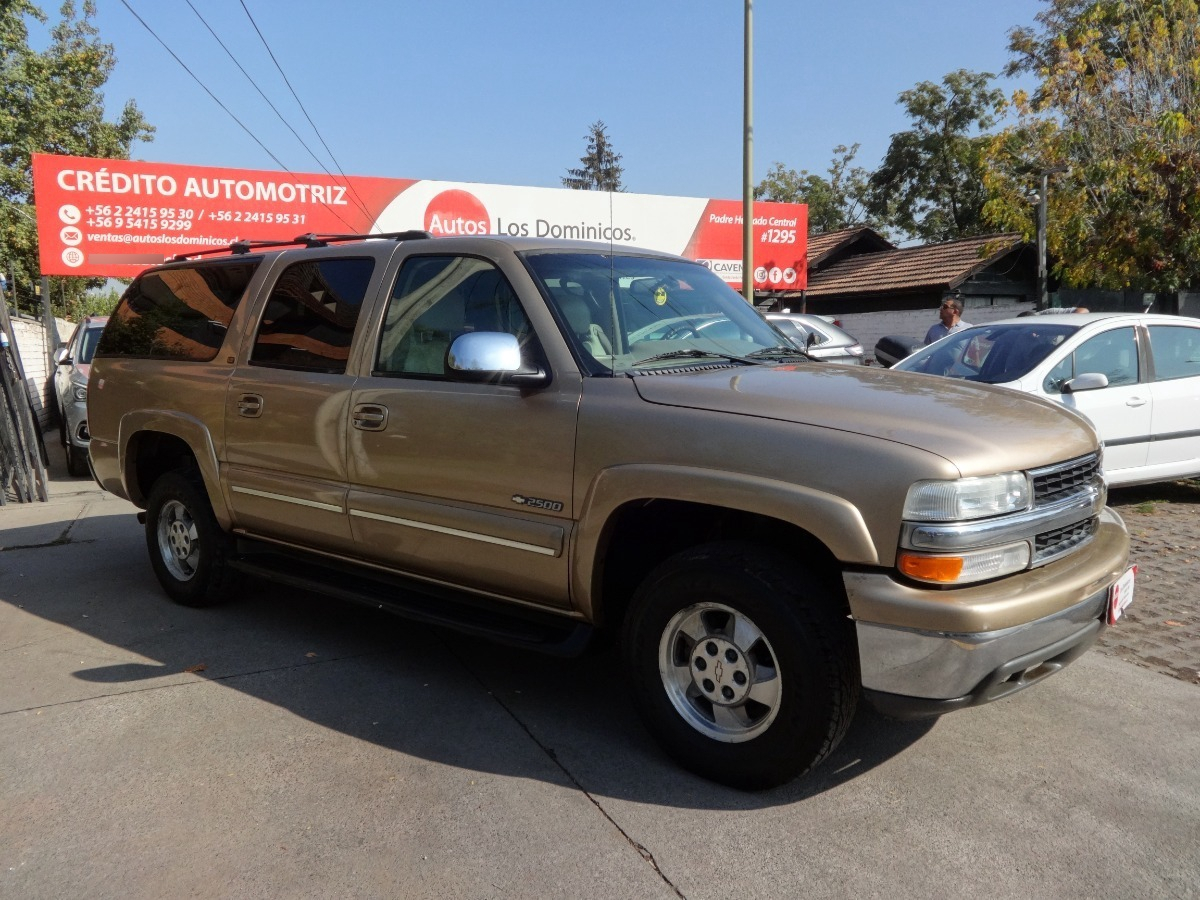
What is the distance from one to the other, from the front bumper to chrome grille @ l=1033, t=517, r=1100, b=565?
0.10m

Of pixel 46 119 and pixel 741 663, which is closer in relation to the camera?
pixel 741 663

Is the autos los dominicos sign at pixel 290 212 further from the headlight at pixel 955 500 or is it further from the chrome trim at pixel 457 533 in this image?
the headlight at pixel 955 500

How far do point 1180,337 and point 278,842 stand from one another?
7990mm

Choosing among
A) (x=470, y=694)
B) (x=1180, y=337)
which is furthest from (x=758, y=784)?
(x=1180, y=337)

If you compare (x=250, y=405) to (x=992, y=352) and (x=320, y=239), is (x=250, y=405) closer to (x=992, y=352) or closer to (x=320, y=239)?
(x=320, y=239)

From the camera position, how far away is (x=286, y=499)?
15.0 feet

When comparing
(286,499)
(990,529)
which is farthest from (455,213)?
(990,529)

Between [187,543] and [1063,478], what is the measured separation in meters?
4.57

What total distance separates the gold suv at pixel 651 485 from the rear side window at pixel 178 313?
0.11 feet

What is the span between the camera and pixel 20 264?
33.8m

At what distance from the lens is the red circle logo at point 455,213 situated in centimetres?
1722

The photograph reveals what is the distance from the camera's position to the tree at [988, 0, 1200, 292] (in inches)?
609

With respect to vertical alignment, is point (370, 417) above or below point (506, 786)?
above

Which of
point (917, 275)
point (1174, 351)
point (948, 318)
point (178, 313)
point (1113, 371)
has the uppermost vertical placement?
Result: point (917, 275)
